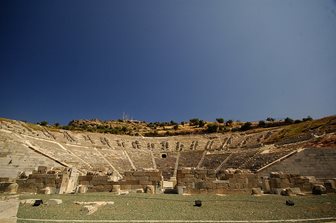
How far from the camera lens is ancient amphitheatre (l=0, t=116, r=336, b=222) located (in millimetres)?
9266

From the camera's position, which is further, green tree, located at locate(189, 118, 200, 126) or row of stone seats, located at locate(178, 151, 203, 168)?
green tree, located at locate(189, 118, 200, 126)

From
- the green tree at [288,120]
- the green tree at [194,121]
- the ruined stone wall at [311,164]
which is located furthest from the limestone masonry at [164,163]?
the green tree at [194,121]

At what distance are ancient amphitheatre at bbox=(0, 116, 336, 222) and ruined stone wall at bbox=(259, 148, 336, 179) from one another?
0.09 metres

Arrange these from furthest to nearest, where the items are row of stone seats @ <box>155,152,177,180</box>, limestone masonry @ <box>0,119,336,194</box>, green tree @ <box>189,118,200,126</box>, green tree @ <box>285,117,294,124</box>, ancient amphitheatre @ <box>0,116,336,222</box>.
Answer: green tree @ <box>189,118,200,126</box> < green tree @ <box>285,117,294,124</box> < row of stone seats @ <box>155,152,177,180</box> < limestone masonry @ <box>0,119,336,194</box> < ancient amphitheatre @ <box>0,116,336,222</box>

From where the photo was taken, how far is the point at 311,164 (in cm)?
2681

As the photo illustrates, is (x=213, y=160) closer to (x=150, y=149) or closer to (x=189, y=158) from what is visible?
(x=189, y=158)

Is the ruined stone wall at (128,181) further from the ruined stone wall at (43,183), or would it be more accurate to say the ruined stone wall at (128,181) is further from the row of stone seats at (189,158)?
the row of stone seats at (189,158)

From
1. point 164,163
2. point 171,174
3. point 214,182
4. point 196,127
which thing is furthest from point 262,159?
point 196,127

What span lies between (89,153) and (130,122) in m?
78.0

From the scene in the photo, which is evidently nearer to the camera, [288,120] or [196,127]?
[288,120]

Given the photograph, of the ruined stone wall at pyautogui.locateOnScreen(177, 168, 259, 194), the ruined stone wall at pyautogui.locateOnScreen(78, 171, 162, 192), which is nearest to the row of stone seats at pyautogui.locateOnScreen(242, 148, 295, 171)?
the ruined stone wall at pyautogui.locateOnScreen(177, 168, 259, 194)

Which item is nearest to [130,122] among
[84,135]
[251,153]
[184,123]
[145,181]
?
[184,123]

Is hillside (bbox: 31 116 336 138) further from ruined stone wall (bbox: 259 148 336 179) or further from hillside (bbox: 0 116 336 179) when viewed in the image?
ruined stone wall (bbox: 259 148 336 179)

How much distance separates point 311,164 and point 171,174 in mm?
19662
